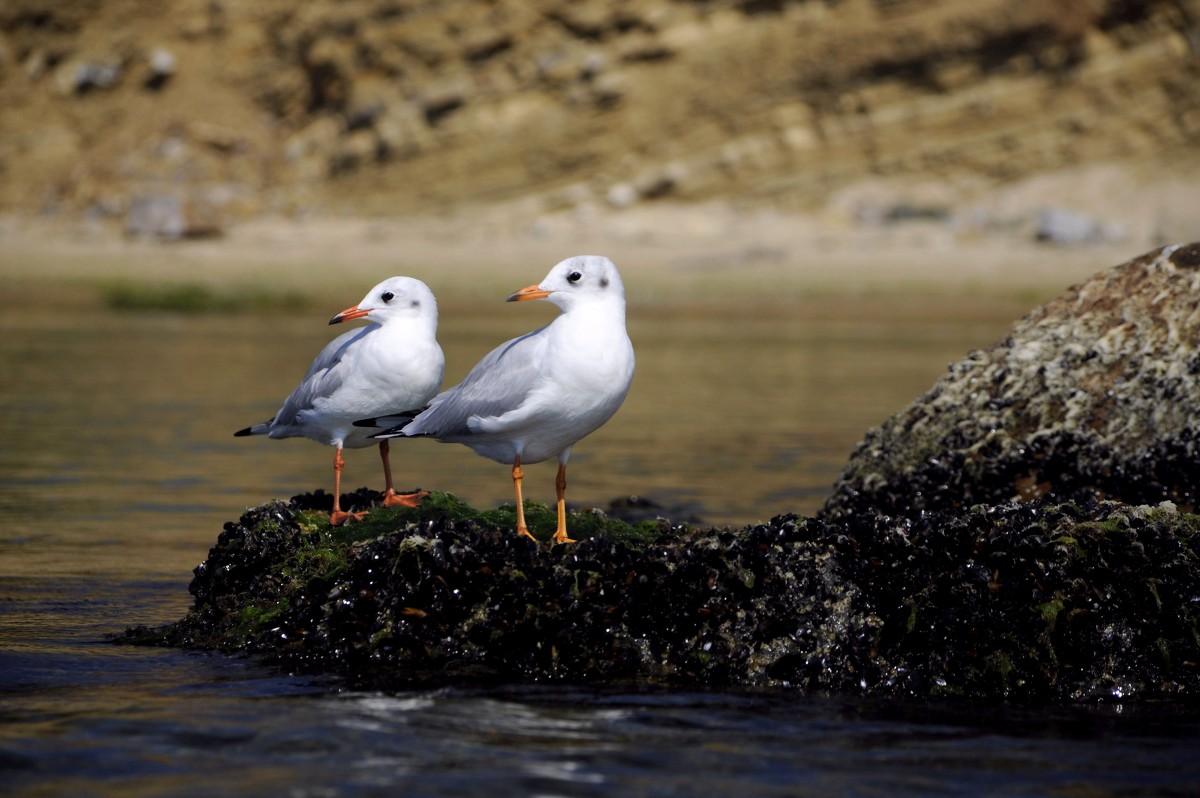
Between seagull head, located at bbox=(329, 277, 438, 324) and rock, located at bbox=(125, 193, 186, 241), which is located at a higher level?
rock, located at bbox=(125, 193, 186, 241)

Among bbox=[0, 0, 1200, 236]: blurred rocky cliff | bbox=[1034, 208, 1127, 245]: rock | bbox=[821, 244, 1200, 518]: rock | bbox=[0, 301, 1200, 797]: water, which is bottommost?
bbox=[0, 301, 1200, 797]: water

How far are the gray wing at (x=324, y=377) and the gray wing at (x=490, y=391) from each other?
61 cm

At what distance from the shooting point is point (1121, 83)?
105ft

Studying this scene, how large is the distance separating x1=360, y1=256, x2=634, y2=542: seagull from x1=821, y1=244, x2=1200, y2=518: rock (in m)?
2.27

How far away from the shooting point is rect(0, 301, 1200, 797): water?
4.34 metres

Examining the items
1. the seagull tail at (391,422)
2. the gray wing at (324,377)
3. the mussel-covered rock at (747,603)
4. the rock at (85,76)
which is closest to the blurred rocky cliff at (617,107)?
the rock at (85,76)

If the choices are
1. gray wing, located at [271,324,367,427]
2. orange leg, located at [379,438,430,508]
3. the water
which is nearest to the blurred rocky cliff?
the water

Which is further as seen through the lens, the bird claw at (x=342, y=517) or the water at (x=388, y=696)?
the bird claw at (x=342, y=517)

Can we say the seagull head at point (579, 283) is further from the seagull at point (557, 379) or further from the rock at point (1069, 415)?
the rock at point (1069, 415)

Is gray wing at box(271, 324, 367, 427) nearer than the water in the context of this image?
No

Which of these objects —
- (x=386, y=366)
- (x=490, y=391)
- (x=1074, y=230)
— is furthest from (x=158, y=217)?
(x=490, y=391)

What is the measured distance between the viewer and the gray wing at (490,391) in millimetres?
5719

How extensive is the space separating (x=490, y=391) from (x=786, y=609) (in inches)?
56.2

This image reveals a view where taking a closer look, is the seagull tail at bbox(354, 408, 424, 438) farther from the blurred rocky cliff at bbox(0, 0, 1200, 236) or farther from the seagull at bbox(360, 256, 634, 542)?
the blurred rocky cliff at bbox(0, 0, 1200, 236)
